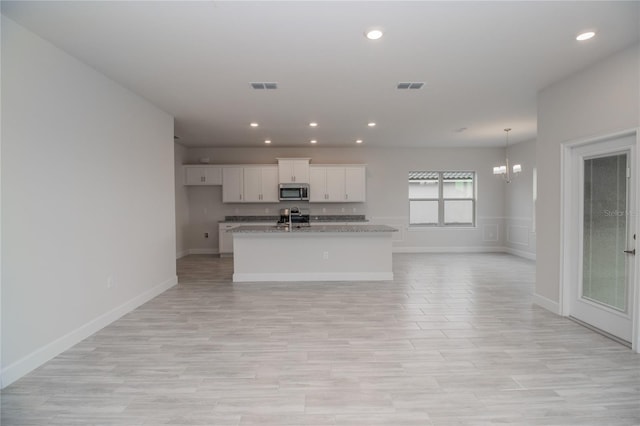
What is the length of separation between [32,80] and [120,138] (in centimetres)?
131

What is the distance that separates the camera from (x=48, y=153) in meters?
2.96

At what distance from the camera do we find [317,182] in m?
8.48

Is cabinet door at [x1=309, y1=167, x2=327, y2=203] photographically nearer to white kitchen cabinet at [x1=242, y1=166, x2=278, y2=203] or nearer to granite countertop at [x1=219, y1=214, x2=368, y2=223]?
granite countertop at [x1=219, y1=214, x2=368, y2=223]

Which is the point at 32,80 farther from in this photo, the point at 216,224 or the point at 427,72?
the point at 216,224

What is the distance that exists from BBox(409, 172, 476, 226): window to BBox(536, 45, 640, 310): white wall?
4.77 meters

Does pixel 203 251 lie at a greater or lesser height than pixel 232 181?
lesser

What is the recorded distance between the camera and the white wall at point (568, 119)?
10.4 feet

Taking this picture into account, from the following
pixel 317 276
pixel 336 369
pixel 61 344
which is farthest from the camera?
pixel 317 276

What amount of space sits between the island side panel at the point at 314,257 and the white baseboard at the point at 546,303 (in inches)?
86.6

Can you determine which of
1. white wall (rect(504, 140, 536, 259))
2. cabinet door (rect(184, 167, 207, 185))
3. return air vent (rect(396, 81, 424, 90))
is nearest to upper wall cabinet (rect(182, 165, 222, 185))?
cabinet door (rect(184, 167, 207, 185))

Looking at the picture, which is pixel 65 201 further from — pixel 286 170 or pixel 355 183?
pixel 355 183

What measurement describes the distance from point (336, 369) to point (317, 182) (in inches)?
241

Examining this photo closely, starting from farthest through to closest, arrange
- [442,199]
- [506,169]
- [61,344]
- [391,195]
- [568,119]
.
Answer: [442,199]
[391,195]
[506,169]
[568,119]
[61,344]

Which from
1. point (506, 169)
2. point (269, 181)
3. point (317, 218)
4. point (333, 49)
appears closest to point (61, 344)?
point (333, 49)
